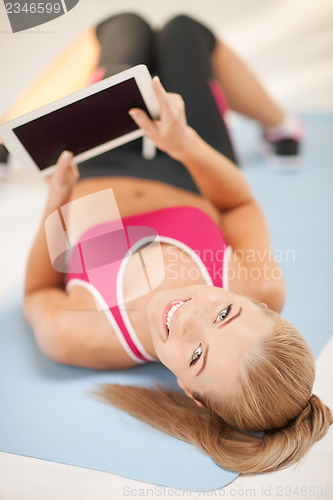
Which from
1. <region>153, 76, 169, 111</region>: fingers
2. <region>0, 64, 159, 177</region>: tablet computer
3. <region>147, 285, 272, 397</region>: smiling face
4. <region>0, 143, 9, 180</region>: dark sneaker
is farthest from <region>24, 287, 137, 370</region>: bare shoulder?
<region>0, 143, 9, 180</region>: dark sneaker

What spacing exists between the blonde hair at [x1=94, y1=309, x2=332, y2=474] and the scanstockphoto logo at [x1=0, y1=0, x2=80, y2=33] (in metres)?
0.58

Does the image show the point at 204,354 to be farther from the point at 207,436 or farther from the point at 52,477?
the point at 52,477

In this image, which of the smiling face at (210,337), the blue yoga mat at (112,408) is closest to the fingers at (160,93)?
the smiling face at (210,337)

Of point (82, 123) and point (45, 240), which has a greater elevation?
point (82, 123)

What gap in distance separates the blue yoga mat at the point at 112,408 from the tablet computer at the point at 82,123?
353mm

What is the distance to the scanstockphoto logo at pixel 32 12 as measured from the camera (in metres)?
0.79

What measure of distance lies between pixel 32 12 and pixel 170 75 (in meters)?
0.48

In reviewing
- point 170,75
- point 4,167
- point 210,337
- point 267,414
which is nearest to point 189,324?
point 210,337

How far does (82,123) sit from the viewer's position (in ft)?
2.85

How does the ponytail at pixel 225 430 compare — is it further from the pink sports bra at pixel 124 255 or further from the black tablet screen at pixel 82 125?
the black tablet screen at pixel 82 125

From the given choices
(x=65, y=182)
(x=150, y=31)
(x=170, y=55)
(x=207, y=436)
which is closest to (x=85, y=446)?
(x=207, y=436)

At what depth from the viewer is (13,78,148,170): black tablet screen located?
2.71 ft

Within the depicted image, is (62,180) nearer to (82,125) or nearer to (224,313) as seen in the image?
(82,125)

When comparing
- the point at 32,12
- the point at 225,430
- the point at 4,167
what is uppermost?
the point at 32,12
